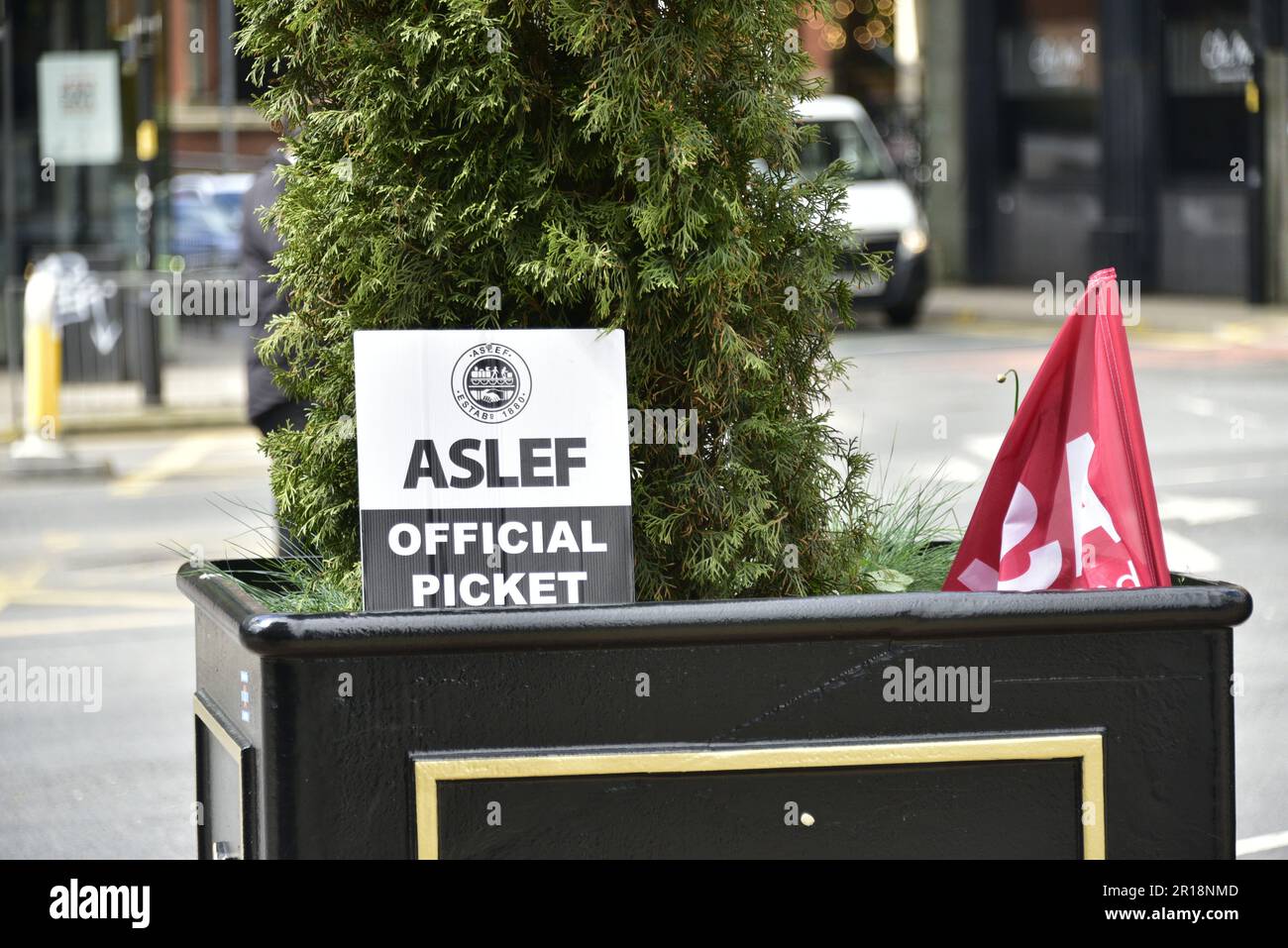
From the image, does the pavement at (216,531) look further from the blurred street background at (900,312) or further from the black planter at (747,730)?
the black planter at (747,730)

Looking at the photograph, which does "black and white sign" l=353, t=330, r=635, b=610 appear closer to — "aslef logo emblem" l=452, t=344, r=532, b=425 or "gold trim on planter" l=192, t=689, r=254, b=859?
"aslef logo emblem" l=452, t=344, r=532, b=425

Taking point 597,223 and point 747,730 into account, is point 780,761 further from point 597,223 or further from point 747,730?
point 597,223

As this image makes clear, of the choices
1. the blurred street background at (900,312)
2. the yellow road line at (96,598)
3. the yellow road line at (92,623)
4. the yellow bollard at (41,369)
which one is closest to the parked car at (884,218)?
the blurred street background at (900,312)

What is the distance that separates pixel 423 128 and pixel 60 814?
3.49 metres

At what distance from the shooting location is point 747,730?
2.80 m

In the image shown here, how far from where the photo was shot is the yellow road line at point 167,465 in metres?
12.3

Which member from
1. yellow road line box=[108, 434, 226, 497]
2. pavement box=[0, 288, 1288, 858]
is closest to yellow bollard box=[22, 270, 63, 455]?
pavement box=[0, 288, 1288, 858]

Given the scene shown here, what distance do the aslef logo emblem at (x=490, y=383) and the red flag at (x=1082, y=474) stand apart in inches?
30.9

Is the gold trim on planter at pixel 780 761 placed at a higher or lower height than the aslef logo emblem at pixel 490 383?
lower

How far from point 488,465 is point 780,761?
0.62 meters

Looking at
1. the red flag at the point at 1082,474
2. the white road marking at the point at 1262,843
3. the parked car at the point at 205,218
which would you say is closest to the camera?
the red flag at the point at 1082,474

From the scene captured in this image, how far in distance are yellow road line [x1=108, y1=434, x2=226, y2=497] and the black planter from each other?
9.66m

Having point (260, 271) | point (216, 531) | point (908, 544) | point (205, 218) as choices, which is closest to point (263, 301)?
point (260, 271)

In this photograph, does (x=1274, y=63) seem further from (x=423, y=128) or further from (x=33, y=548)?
(x=423, y=128)
